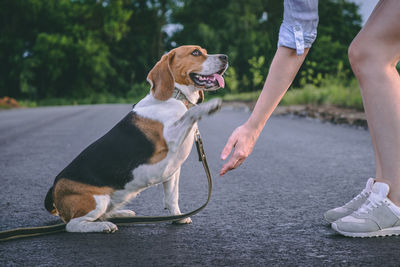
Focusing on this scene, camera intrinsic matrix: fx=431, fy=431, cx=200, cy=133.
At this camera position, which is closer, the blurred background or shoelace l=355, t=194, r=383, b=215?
shoelace l=355, t=194, r=383, b=215

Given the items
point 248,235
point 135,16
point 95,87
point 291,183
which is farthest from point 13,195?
point 135,16

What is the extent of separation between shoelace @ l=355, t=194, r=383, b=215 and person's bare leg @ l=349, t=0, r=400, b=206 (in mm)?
70

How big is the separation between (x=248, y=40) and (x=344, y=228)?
4036 cm

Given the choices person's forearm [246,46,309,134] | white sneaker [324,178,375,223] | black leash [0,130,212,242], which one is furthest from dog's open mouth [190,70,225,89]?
white sneaker [324,178,375,223]

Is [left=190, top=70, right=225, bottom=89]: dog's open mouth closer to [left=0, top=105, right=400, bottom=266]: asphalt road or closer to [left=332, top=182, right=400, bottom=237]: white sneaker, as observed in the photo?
[left=0, top=105, right=400, bottom=266]: asphalt road

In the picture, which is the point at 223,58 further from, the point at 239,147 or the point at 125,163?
the point at 125,163

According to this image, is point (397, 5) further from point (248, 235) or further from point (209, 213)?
point (209, 213)

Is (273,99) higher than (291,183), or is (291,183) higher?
(273,99)

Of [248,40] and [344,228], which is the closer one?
[344,228]

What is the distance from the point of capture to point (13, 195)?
3.58m

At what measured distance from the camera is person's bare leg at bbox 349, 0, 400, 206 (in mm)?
2398

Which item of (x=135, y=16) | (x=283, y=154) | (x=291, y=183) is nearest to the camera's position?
(x=291, y=183)

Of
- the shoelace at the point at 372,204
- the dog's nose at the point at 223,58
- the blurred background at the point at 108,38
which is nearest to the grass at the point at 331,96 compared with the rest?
the dog's nose at the point at 223,58

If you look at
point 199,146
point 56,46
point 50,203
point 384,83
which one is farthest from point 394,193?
point 56,46
